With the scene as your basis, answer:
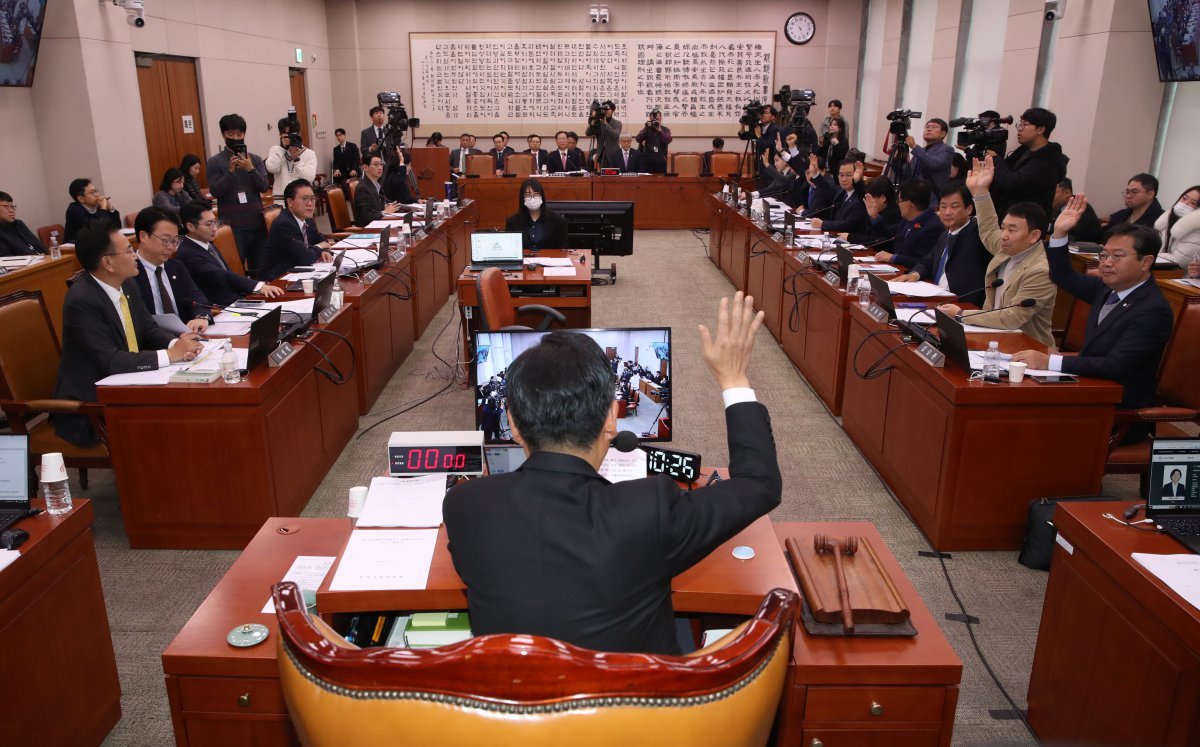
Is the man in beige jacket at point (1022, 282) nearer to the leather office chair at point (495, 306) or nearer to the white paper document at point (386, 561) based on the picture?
the leather office chair at point (495, 306)

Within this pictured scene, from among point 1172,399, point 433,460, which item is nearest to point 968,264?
point 1172,399

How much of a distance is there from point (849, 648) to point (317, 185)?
32.7ft

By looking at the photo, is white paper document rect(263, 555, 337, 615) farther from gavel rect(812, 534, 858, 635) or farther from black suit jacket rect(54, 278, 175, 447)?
black suit jacket rect(54, 278, 175, 447)

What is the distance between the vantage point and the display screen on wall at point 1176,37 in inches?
222

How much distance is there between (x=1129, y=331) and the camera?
308 centimetres

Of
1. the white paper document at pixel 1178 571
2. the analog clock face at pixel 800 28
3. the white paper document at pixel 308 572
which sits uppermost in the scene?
the analog clock face at pixel 800 28

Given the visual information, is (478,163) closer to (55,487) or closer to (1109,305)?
(1109,305)

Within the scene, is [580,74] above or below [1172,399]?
above

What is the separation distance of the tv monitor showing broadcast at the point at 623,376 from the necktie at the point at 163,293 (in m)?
2.23

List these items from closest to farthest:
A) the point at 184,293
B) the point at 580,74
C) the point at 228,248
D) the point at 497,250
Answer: the point at 184,293 → the point at 228,248 → the point at 497,250 → the point at 580,74

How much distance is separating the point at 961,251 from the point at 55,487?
4059 mm

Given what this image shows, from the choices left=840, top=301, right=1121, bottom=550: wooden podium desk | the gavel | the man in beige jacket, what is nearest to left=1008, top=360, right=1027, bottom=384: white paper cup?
left=840, top=301, right=1121, bottom=550: wooden podium desk

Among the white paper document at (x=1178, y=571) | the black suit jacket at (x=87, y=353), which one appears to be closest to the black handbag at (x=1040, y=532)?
the white paper document at (x=1178, y=571)

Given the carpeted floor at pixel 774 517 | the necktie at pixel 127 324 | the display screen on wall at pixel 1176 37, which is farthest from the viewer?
the display screen on wall at pixel 1176 37
